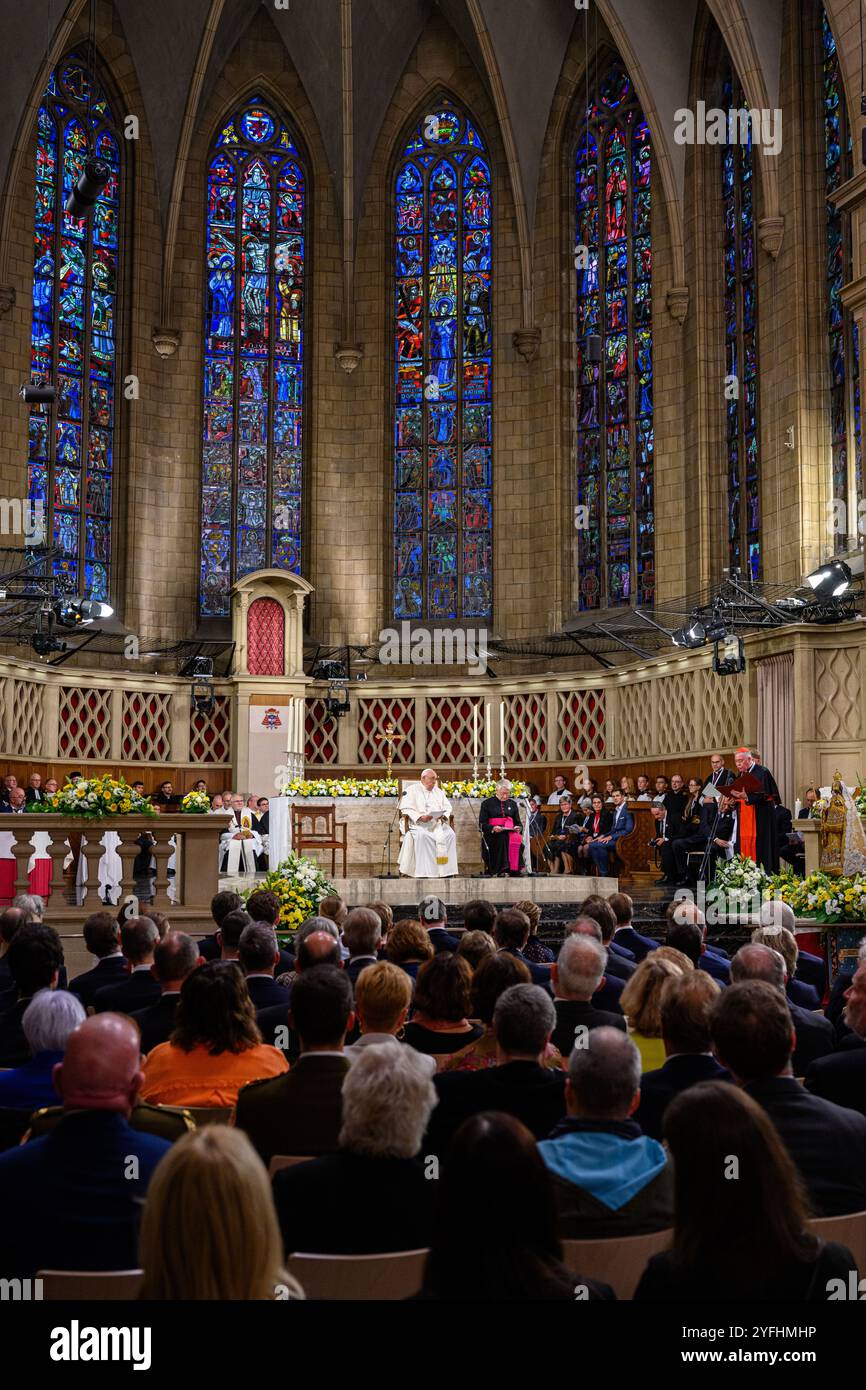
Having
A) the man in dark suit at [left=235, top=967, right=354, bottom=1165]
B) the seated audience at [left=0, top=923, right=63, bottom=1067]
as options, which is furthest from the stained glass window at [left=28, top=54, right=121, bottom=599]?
the man in dark suit at [left=235, top=967, right=354, bottom=1165]

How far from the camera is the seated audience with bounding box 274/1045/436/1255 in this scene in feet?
9.36

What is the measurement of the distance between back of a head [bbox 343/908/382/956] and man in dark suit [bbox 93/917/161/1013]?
846 millimetres

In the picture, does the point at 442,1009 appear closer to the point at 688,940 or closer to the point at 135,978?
the point at 135,978

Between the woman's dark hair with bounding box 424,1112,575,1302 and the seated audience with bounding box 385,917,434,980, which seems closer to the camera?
the woman's dark hair with bounding box 424,1112,575,1302

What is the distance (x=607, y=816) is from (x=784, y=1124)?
50.0ft

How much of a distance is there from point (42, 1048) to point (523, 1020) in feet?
4.59

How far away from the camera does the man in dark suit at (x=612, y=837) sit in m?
18.0

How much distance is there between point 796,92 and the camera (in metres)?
18.3

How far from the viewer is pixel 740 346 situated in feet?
65.0

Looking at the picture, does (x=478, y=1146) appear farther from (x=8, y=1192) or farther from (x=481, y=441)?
(x=481, y=441)

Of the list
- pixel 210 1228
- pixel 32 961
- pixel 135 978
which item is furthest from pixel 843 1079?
pixel 135 978

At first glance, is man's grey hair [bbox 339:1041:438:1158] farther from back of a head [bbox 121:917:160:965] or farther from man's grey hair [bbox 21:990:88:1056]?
back of a head [bbox 121:917:160:965]

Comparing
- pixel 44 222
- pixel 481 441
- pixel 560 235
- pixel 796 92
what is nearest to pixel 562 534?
pixel 481 441

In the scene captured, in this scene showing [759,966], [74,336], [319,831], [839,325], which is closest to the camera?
[759,966]
